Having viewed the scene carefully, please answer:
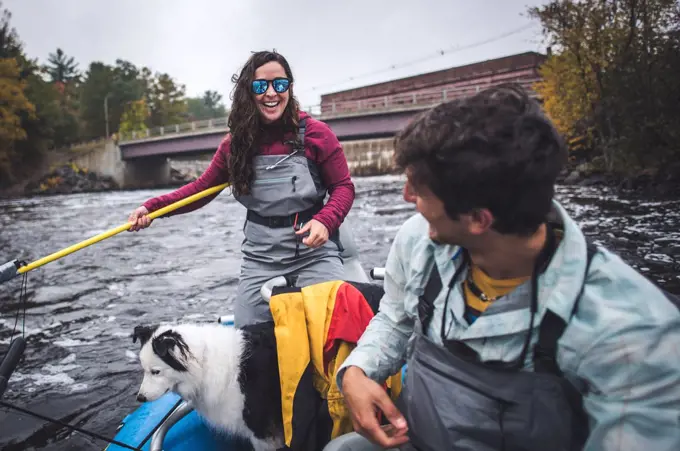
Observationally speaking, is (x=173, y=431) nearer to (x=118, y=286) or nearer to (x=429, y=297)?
(x=429, y=297)

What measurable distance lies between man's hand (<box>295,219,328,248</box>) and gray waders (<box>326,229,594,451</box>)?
1.40 metres

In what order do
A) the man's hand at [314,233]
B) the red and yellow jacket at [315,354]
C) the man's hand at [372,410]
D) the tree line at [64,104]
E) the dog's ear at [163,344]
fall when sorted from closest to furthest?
the man's hand at [372,410]
the red and yellow jacket at [315,354]
the dog's ear at [163,344]
the man's hand at [314,233]
the tree line at [64,104]

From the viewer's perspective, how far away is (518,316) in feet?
4.60

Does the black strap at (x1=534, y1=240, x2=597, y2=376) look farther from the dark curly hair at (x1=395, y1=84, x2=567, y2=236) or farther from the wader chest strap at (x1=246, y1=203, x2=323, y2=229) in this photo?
the wader chest strap at (x1=246, y1=203, x2=323, y2=229)

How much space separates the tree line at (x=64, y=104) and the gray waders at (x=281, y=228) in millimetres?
43508

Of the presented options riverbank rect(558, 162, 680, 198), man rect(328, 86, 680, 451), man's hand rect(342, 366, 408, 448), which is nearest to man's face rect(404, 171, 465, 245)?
man rect(328, 86, 680, 451)

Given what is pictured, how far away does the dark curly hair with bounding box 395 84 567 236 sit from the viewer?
4.21 ft

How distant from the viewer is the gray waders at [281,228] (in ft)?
10.6

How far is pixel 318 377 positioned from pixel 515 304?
4.38ft

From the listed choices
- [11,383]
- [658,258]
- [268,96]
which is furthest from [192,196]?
[658,258]

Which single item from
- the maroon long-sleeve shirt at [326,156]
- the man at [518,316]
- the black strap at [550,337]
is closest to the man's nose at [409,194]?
the man at [518,316]

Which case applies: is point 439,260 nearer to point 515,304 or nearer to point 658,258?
point 515,304

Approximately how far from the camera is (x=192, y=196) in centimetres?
355

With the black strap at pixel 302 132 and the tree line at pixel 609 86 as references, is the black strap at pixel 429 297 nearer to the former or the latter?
the black strap at pixel 302 132
